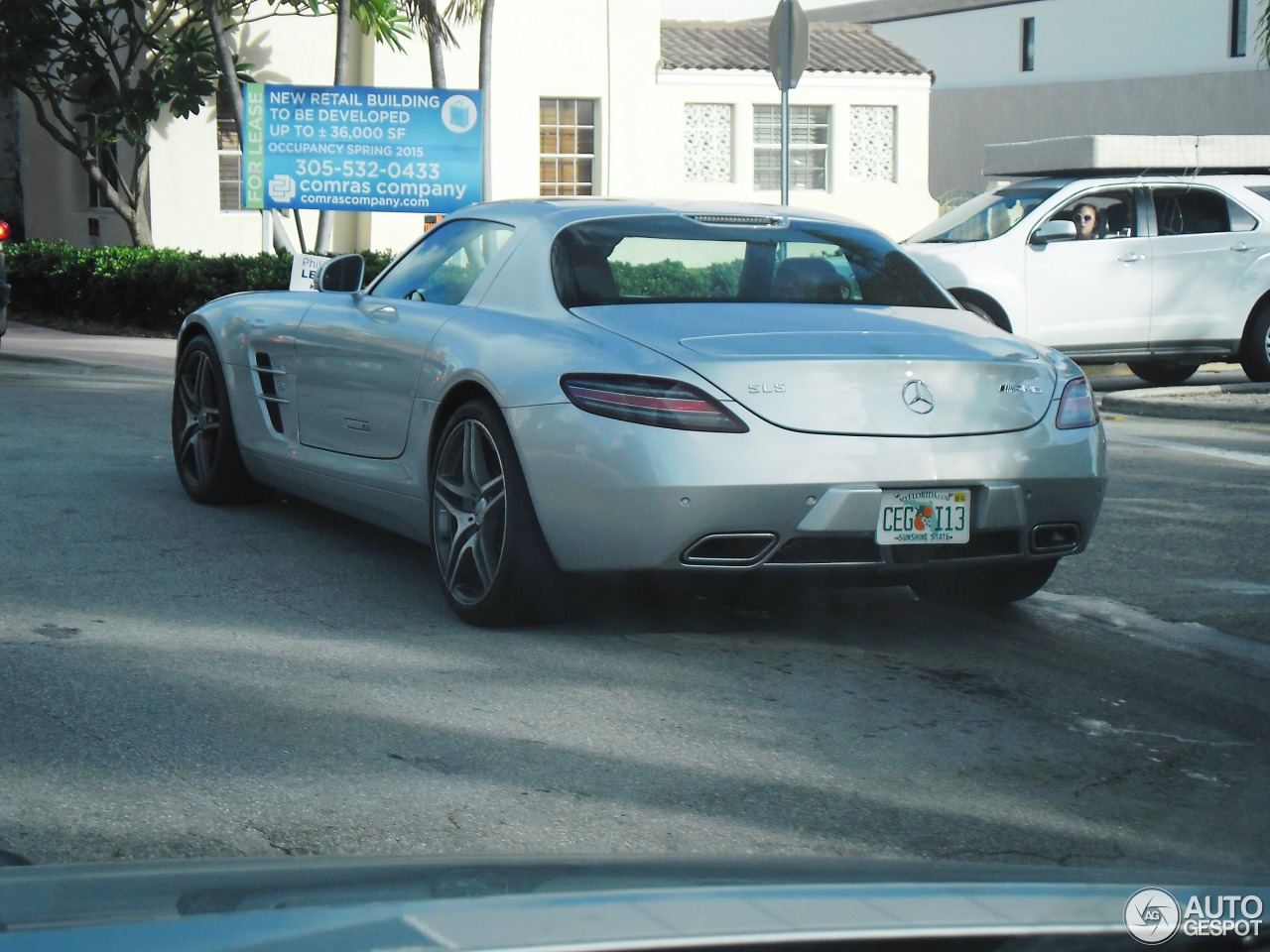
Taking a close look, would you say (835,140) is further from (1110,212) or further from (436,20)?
(1110,212)

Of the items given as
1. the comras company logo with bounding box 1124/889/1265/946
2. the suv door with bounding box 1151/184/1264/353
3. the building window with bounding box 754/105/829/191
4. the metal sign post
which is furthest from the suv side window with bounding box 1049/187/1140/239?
the building window with bounding box 754/105/829/191

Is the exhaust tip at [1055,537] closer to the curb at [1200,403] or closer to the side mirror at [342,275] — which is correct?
the side mirror at [342,275]

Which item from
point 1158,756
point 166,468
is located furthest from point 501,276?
point 166,468

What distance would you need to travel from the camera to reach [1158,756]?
4367mm

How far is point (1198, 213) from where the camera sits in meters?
14.3

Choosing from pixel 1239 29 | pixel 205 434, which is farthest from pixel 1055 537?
pixel 1239 29

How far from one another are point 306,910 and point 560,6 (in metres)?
26.4

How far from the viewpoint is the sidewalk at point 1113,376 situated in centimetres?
1260

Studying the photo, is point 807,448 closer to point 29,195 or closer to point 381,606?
point 381,606

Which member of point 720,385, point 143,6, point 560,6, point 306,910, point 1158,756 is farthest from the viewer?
point 560,6

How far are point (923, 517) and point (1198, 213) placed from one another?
1025 centimetres

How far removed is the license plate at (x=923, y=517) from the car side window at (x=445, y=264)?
73.4 inches

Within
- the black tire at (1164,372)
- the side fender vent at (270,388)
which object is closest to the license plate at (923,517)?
the side fender vent at (270,388)

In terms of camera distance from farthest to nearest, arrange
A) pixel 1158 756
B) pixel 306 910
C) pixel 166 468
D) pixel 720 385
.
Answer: pixel 166 468 → pixel 720 385 → pixel 1158 756 → pixel 306 910
